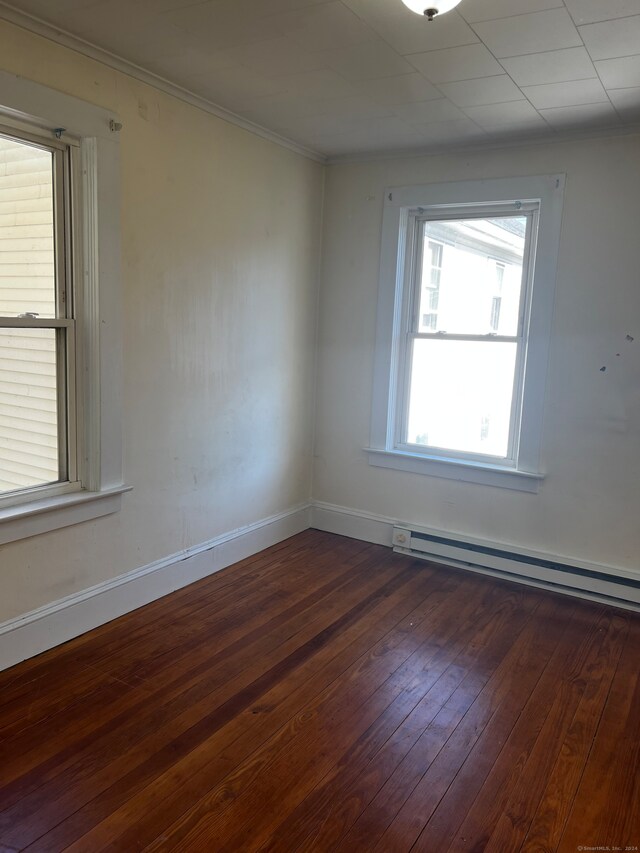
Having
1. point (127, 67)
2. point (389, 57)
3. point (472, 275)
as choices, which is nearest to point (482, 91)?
point (389, 57)

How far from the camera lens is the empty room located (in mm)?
2033

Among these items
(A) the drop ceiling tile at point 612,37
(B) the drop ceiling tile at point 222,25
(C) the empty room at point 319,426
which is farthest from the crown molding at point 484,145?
(B) the drop ceiling tile at point 222,25

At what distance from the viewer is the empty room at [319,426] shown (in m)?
2.03

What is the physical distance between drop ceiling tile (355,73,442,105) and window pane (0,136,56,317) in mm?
1438

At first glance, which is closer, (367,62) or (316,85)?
(367,62)

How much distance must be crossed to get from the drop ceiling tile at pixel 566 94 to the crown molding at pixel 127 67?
4.82 ft

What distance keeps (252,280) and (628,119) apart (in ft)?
6.98

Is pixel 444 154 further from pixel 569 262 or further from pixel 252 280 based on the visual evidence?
pixel 252 280

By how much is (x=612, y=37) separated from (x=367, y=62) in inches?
36.0

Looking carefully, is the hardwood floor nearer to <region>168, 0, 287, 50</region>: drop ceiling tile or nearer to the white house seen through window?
the white house seen through window

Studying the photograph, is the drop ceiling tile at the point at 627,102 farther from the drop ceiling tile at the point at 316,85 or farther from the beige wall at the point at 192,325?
the beige wall at the point at 192,325

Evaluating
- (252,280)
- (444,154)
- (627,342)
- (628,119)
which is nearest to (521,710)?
(627,342)

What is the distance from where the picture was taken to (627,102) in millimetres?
2822

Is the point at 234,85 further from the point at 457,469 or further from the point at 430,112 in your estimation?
the point at 457,469
